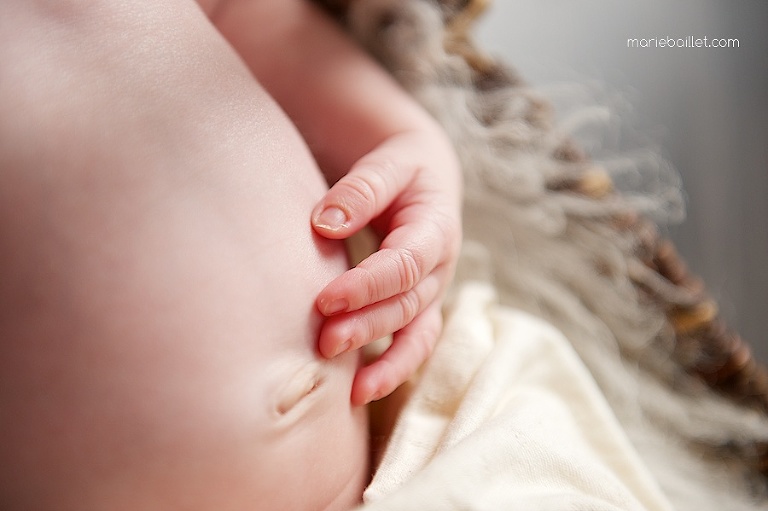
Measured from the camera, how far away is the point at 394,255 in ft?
1.60

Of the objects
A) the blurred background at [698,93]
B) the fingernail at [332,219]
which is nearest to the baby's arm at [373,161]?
the fingernail at [332,219]

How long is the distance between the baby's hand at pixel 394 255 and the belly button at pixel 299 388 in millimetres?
14

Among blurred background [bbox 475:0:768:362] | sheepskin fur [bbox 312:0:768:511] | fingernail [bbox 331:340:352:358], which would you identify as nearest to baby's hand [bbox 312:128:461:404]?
fingernail [bbox 331:340:352:358]

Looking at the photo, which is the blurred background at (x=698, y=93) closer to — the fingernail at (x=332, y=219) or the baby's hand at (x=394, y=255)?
the baby's hand at (x=394, y=255)

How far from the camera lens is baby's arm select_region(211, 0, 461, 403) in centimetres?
49

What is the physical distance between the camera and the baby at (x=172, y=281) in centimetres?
39

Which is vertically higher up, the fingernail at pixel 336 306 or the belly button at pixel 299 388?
the fingernail at pixel 336 306

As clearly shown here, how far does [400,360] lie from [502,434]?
93 mm

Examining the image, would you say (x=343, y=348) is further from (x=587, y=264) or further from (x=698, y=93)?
(x=698, y=93)

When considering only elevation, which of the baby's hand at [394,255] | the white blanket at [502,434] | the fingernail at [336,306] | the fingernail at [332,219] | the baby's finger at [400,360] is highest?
the fingernail at [332,219]

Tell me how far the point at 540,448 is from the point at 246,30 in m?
0.40

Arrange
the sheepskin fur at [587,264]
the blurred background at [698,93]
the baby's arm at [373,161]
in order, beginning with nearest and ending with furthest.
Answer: the baby's arm at [373,161]
the sheepskin fur at [587,264]
the blurred background at [698,93]

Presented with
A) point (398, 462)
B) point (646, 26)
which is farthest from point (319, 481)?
point (646, 26)

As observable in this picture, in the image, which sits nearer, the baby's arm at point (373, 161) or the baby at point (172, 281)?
the baby at point (172, 281)
